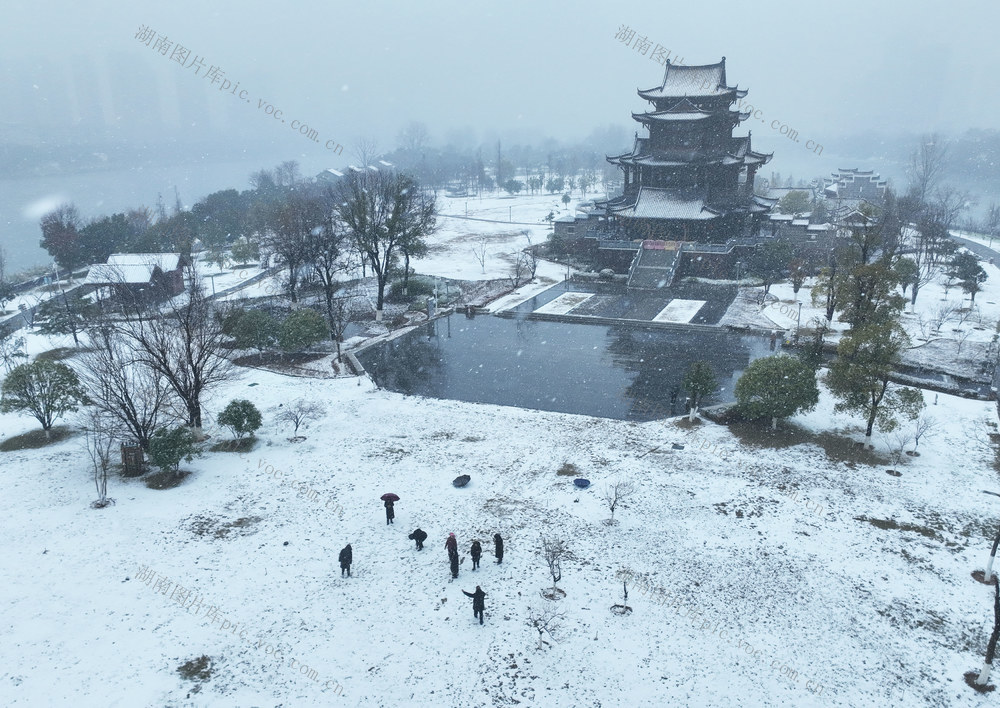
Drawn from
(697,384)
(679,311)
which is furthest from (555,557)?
(679,311)

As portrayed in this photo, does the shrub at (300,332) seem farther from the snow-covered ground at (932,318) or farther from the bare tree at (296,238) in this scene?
the snow-covered ground at (932,318)

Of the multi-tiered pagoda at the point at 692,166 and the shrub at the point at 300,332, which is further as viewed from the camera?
the multi-tiered pagoda at the point at 692,166

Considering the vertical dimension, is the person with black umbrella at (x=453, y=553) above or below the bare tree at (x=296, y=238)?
below

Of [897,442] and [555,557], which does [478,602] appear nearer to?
[555,557]

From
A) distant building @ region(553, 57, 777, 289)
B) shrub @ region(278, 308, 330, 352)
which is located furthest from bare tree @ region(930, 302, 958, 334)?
shrub @ region(278, 308, 330, 352)

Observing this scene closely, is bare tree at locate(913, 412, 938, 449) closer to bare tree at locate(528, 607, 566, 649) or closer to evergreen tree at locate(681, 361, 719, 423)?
evergreen tree at locate(681, 361, 719, 423)

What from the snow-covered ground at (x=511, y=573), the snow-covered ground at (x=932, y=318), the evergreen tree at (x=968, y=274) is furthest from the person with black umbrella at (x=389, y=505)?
the evergreen tree at (x=968, y=274)
